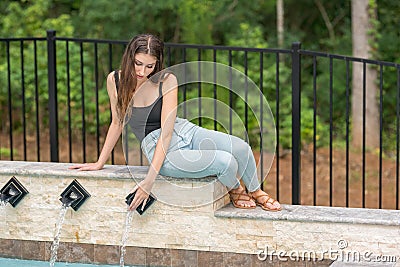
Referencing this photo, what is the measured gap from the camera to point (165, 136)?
17.9ft

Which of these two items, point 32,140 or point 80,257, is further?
point 32,140

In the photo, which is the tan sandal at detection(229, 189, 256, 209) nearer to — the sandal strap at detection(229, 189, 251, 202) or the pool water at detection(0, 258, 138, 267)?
the sandal strap at detection(229, 189, 251, 202)

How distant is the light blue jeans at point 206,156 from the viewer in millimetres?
5461

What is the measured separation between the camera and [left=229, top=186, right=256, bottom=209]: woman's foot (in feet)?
18.3

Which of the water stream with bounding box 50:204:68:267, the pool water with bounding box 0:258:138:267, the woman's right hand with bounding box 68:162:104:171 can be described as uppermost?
the woman's right hand with bounding box 68:162:104:171

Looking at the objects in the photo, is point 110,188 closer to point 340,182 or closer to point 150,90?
point 150,90

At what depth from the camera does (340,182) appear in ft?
30.9

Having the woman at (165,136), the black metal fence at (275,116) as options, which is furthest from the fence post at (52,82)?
the black metal fence at (275,116)

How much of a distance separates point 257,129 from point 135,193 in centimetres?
486

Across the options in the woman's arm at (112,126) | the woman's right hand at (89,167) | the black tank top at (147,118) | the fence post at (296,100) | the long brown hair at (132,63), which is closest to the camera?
the long brown hair at (132,63)

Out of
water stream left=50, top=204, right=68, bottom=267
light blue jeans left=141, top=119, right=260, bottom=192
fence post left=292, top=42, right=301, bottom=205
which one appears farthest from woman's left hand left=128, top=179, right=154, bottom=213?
fence post left=292, top=42, right=301, bottom=205

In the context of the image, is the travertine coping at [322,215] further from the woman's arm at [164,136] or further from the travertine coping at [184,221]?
the woman's arm at [164,136]

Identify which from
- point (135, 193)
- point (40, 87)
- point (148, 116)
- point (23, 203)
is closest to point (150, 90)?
point (148, 116)

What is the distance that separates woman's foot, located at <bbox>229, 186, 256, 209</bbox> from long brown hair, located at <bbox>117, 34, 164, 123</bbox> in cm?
79
